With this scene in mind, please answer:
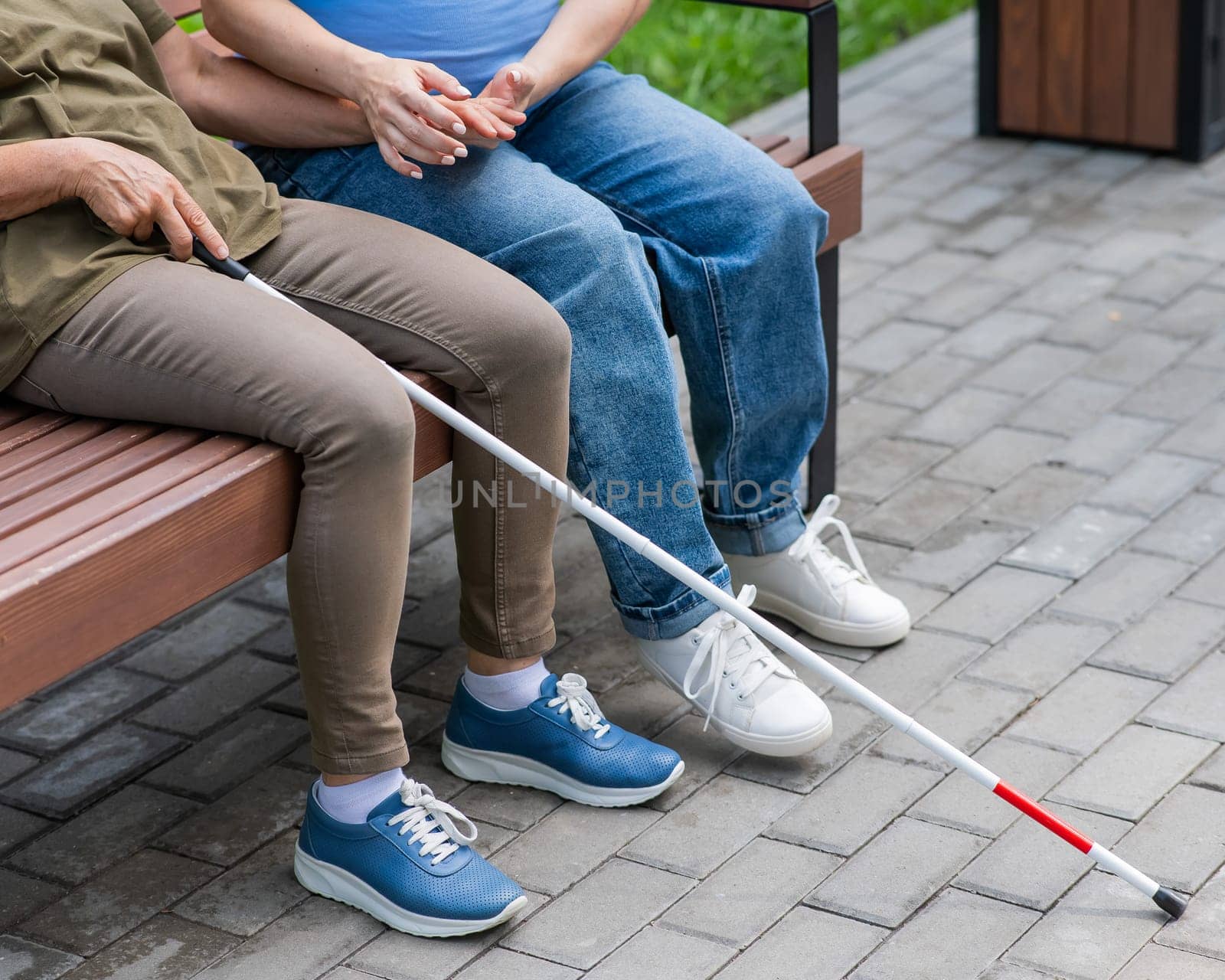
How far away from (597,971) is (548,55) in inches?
54.1

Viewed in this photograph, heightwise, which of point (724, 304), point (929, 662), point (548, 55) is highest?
point (548, 55)

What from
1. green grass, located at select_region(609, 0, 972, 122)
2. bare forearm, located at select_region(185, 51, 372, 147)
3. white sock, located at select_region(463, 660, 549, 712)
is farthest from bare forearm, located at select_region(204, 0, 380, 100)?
green grass, located at select_region(609, 0, 972, 122)

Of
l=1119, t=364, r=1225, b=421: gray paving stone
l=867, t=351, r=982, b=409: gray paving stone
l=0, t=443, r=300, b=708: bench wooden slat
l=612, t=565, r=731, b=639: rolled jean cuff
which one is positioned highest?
l=0, t=443, r=300, b=708: bench wooden slat

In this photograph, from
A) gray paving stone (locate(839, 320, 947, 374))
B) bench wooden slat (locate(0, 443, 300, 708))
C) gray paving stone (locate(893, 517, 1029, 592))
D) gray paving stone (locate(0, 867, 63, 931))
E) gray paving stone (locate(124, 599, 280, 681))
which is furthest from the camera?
gray paving stone (locate(839, 320, 947, 374))

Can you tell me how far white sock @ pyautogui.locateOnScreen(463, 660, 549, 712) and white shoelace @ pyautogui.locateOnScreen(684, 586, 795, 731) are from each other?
0.24 m

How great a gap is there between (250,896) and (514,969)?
1.38 feet

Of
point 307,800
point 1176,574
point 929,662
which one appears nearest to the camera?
point 307,800

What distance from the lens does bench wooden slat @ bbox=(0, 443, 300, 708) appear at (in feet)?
6.42

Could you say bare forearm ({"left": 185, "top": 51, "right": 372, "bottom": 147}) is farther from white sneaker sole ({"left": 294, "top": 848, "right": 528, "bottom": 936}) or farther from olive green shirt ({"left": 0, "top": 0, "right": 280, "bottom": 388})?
white sneaker sole ({"left": 294, "top": 848, "right": 528, "bottom": 936})

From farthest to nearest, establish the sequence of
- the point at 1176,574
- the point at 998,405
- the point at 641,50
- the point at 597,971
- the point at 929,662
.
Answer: the point at 641,50 < the point at 998,405 < the point at 1176,574 < the point at 929,662 < the point at 597,971

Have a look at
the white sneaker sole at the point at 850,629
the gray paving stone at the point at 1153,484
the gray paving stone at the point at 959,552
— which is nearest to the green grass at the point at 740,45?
the gray paving stone at the point at 1153,484

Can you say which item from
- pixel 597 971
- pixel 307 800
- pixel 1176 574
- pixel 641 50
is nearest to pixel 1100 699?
pixel 1176 574

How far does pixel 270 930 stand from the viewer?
2.36 m

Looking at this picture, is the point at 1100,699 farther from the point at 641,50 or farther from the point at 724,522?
the point at 641,50
